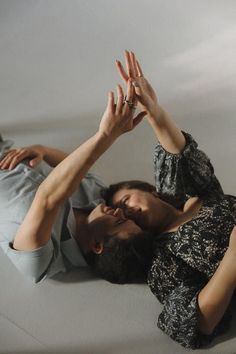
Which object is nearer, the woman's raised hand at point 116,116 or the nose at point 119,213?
the woman's raised hand at point 116,116

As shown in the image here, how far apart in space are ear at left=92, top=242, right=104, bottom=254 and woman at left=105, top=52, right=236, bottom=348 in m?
0.11

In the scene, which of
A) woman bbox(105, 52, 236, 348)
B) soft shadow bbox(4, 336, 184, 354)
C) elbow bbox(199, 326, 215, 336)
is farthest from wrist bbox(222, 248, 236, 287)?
soft shadow bbox(4, 336, 184, 354)

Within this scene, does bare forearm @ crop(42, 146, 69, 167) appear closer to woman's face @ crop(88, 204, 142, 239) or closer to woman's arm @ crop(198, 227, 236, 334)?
woman's face @ crop(88, 204, 142, 239)

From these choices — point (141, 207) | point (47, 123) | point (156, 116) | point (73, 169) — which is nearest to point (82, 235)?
point (141, 207)

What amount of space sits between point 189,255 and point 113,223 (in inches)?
8.3

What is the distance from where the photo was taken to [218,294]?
990 millimetres

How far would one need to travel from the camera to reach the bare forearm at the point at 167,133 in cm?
124

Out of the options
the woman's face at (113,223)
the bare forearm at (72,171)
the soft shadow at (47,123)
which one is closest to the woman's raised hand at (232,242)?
the woman's face at (113,223)

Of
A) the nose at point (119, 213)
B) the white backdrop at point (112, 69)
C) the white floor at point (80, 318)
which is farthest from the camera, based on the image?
the white backdrop at point (112, 69)

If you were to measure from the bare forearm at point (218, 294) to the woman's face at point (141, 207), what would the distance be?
0.27 m

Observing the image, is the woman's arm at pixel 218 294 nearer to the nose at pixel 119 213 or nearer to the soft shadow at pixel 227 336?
the soft shadow at pixel 227 336

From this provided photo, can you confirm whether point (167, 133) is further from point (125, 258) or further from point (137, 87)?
point (125, 258)

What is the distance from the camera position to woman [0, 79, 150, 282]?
102 centimetres

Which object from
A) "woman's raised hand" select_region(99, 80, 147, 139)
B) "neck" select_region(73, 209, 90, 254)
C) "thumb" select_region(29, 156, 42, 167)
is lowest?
"neck" select_region(73, 209, 90, 254)
